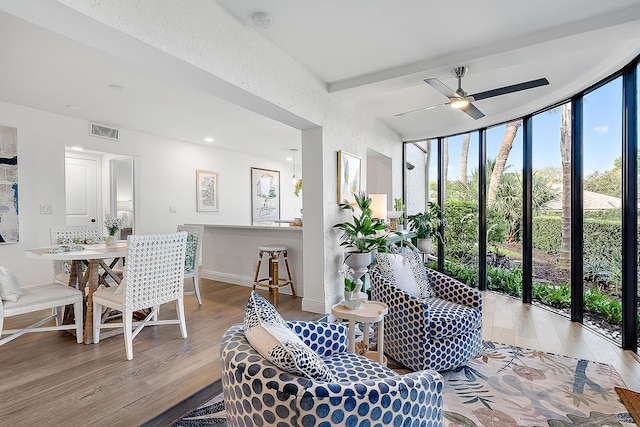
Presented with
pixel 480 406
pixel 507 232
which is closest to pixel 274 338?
pixel 480 406

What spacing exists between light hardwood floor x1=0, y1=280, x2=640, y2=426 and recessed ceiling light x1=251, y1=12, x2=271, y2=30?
250 cm

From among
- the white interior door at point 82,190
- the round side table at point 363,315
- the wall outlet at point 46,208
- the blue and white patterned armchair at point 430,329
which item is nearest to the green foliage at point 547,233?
the blue and white patterned armchair at point 430,329

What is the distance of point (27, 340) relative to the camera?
→ 2.77 metres

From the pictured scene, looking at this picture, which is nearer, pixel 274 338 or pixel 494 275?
pixel 274 338

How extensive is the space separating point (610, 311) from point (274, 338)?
353 centimetres

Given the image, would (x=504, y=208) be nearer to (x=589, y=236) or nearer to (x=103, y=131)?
(x=589, y=236)

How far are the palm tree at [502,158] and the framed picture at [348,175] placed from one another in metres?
1.99

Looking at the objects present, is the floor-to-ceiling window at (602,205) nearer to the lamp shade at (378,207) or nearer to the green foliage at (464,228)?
the green foliage at (464,228)

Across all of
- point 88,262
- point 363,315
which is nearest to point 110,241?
point 88,262

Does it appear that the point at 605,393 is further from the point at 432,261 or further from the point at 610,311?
the point at 432,261

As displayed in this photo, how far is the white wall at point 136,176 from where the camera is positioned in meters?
4.14

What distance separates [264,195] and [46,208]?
427cm

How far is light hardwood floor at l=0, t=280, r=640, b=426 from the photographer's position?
72.4 inches

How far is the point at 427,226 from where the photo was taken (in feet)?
17.5
